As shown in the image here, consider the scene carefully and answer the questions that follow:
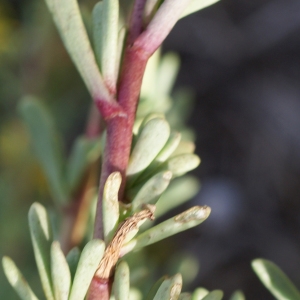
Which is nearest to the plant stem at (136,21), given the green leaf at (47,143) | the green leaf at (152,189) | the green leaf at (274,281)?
the green leaf at (152,189)

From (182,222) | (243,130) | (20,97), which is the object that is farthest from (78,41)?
(243,130)

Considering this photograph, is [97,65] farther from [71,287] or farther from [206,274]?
[206,274]

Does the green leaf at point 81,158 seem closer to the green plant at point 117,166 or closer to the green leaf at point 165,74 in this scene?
the green leaf at point 165,74

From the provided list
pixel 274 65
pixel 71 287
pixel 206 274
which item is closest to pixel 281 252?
pixel 206 274

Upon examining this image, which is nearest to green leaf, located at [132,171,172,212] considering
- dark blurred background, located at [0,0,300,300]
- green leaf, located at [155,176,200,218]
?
green leaf, located at [155,176,200,218]

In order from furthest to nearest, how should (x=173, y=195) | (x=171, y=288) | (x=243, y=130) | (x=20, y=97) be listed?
(x=243, y=130) < (x=20, y=97) < (x=173, y=195) < (x=171, y=288)

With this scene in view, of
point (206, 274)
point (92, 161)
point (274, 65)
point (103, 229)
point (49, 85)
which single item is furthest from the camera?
point (274, 65)

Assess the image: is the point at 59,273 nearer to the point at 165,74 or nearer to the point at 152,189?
the point at 152,189

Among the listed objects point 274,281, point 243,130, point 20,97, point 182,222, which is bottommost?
point 243,130
